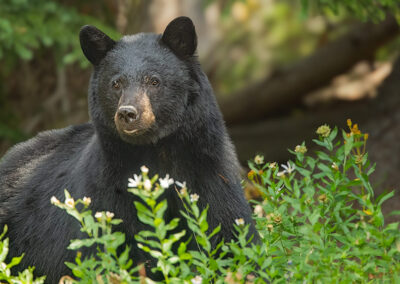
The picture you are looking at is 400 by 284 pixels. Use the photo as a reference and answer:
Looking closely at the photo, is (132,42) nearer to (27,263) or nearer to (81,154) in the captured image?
(81,154)

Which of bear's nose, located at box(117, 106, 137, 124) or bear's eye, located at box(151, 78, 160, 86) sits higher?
bear's eye, located at box(151, 78, 160, 86)

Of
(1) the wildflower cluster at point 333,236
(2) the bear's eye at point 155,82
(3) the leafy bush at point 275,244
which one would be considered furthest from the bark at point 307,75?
(3) the leafy bush at point 275,244

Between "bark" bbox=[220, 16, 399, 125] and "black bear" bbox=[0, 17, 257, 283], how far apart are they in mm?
5698

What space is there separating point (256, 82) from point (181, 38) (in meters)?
6.49

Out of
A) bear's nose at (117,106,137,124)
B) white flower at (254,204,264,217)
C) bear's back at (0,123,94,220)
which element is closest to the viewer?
bear's nose at (117,106,137,124)

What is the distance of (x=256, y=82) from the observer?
10.6m

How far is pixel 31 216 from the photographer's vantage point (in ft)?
15.2

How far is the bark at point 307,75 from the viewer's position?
30.9 ft

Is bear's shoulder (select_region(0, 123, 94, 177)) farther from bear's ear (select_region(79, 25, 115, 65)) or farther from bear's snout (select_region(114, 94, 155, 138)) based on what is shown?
bear's snout (select_region(114, 94, 155, 138))

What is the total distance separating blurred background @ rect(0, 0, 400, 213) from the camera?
6.82m

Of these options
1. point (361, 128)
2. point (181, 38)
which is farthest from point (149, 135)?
point (361, 128)

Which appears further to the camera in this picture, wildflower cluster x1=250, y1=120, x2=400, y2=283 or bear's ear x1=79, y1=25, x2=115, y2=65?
Result: bear's ear x1=79, y1=25, x2=115, y2=65

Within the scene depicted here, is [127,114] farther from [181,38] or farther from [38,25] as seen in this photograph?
[38,25]

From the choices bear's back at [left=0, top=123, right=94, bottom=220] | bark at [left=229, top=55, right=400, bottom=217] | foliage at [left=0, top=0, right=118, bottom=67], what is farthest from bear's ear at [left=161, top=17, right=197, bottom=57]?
bark at [left=229, top=55, right=400, bottom=217]
